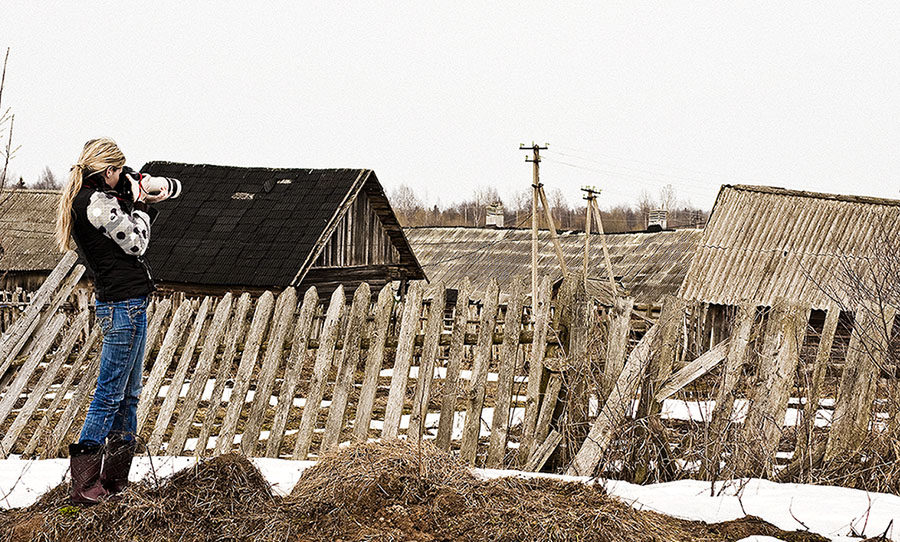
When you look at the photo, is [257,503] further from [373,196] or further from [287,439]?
→ [373,196]

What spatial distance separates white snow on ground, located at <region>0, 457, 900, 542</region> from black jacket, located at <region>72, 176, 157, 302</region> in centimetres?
89

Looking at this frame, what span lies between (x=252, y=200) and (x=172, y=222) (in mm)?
1991

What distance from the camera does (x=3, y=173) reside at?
5676mm

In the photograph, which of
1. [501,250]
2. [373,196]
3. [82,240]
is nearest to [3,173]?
[82,240]

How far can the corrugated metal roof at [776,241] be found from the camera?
19781 millimetres

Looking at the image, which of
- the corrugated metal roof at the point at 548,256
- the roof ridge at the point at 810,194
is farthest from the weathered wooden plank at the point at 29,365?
the corrugated metal roof at the point at 548,256

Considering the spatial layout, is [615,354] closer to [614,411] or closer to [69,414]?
[614,411]

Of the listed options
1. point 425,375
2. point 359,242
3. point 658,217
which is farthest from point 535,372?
point 658,217

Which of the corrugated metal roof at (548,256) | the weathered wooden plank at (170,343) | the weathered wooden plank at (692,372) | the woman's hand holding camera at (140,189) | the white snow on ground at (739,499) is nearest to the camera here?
the white snow on ground at (739,499)

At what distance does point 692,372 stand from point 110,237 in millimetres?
3347

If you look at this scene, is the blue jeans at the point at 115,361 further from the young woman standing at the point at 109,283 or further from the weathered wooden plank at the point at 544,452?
the weathered wooden plank at the point at 544,452

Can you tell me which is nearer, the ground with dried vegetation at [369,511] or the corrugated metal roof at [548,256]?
the ground with dried vegetation at [369,511]

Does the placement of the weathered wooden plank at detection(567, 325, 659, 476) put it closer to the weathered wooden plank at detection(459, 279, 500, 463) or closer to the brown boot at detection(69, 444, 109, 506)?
the weathered wooden plank at detection(459, 279, 500, 463)

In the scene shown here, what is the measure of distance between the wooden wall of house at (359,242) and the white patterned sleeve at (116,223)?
1536 cm
